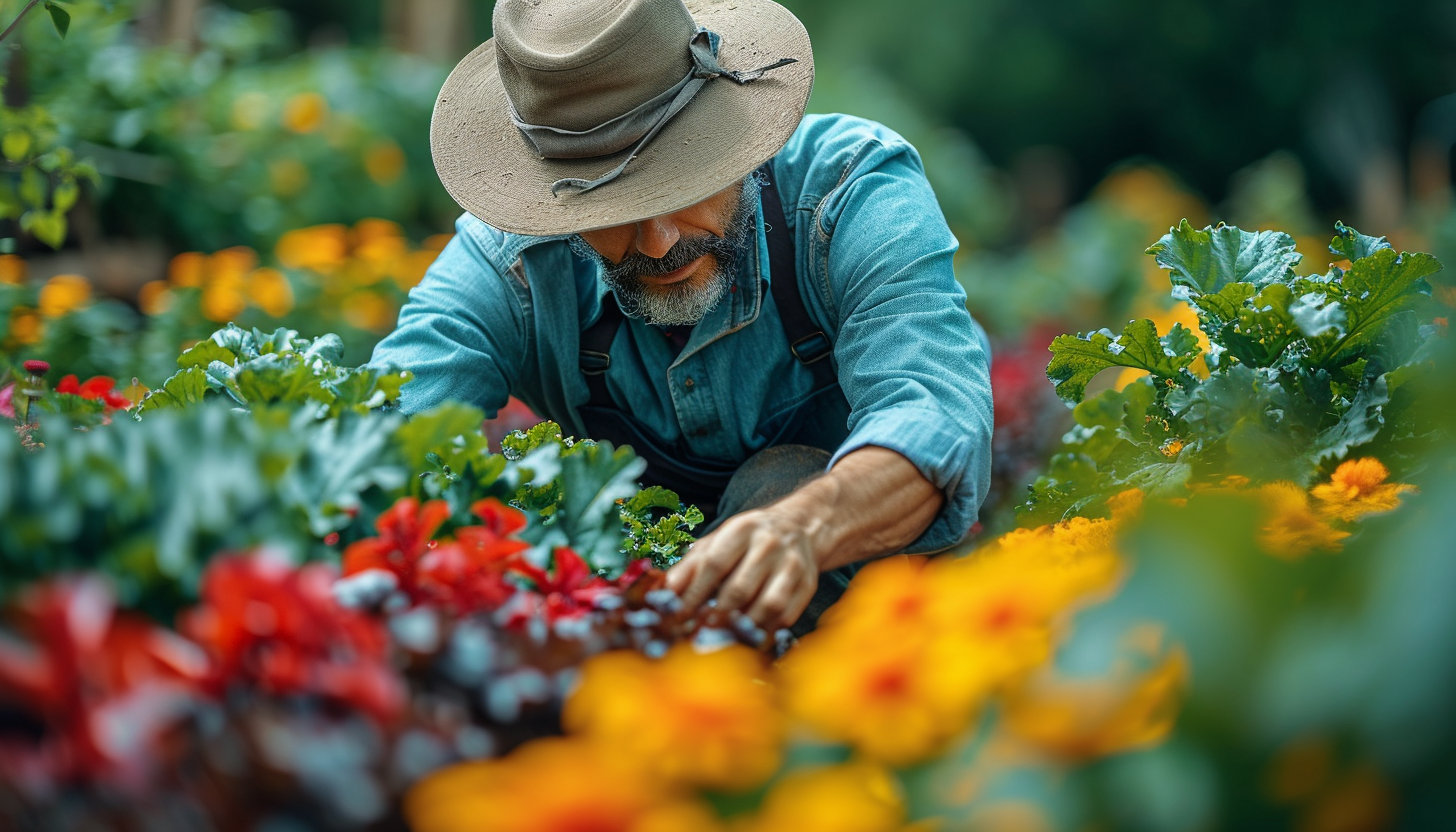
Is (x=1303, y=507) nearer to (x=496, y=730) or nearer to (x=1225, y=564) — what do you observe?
(x=1225, y=564)

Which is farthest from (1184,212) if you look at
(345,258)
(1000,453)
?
(345,258)

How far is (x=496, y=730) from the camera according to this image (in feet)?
3.50

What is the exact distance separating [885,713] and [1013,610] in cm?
17

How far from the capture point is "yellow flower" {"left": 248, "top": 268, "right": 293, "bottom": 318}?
409cm

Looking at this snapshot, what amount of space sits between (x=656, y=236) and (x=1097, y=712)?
1.29 meters

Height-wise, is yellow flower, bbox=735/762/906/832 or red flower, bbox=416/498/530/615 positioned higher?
yellow flower, bbox=735/762/906/832

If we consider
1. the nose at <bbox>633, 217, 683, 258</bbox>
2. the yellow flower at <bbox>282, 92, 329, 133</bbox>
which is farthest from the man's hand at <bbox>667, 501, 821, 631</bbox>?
the yellow flower at <bbox>282, 92, 329, 133</bbox>

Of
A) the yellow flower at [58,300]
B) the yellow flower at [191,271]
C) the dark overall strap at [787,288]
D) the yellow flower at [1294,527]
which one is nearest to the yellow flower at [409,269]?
the yellow flower at [191,271]

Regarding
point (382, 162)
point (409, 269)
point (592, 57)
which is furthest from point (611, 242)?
point (382, 162)

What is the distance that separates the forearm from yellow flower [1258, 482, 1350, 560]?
50 cm

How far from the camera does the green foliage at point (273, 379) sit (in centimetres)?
165

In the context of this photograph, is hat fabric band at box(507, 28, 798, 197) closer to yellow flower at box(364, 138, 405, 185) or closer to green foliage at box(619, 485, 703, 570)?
green foliage at box(619, 485, 703, 570)

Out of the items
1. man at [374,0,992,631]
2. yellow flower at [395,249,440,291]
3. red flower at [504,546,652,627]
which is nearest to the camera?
red flower at [504,546,652,627]

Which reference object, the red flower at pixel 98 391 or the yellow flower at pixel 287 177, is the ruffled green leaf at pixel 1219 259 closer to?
the red flower at pixel 98 391
